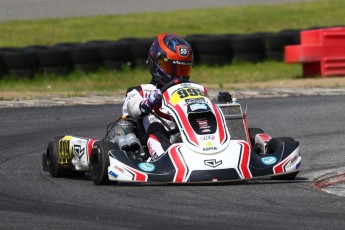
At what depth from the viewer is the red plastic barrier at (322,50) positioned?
17531mm

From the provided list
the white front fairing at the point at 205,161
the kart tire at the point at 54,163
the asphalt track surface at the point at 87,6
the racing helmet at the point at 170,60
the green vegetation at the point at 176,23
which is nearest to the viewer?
the white front fairing at the point at 205,161

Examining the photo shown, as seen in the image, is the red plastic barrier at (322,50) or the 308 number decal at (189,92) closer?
the 308 number decal at (189,92)

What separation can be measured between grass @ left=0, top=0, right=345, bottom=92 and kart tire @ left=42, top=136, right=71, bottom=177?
30.4ft

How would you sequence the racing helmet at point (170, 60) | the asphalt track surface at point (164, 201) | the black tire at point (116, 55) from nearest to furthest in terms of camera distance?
the asphalt track surface at point (164, 201) < the racing helmet at point (170, 60) < the black tire at point (116, 55)

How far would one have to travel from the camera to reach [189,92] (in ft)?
26.3

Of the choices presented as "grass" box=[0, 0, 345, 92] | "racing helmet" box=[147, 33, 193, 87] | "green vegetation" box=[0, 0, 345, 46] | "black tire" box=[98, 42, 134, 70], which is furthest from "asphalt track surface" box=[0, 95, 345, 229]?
"green vegetation" box=[0, 0, 345, 46]

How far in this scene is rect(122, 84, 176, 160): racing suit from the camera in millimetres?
7844

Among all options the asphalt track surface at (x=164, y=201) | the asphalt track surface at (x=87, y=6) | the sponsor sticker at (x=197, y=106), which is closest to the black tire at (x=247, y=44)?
the asphalt track surface at (x=87, y=6)

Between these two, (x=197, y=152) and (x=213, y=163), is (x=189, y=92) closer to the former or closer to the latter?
(x=197, y=152)

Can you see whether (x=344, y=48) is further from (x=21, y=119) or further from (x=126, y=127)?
(x=126, y=127)

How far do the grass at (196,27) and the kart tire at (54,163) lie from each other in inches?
364

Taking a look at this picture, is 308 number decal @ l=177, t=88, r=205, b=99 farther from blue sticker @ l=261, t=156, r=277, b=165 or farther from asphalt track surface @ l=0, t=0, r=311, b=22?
asphalt track surface @ l=0, t=0, r=311, b=22

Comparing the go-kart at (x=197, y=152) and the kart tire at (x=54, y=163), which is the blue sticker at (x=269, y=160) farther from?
the kart tire at (x=54, y=163)

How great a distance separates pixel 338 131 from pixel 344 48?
6450 mm
